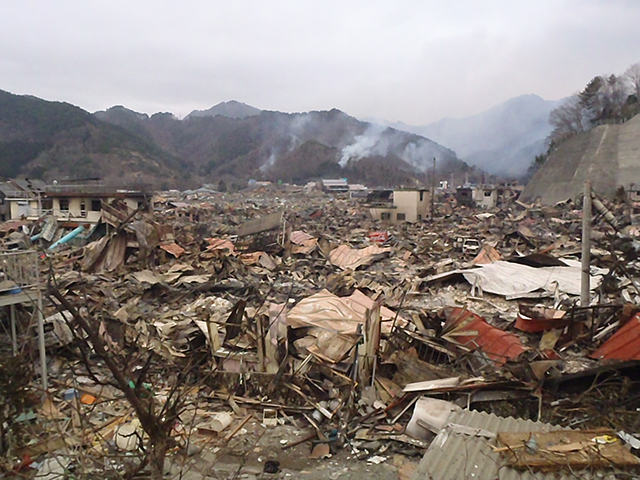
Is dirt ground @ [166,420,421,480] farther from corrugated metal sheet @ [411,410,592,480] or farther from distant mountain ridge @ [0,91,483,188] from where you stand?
distant mountain ridge @ [0,91,483,188]

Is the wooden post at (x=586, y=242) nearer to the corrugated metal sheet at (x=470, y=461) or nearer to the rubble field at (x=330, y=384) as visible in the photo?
the rubble field at (x=330, y=384)

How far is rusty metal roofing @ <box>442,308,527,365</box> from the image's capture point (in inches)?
217

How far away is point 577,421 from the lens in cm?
395

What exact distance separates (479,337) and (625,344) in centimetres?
158

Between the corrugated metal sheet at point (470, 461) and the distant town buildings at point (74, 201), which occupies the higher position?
the distant town buildings at point (74, 201)

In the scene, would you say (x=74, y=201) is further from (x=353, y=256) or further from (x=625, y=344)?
(x=625, y=344)

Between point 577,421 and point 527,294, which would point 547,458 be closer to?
point 577,421

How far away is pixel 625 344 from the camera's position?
4676 mm

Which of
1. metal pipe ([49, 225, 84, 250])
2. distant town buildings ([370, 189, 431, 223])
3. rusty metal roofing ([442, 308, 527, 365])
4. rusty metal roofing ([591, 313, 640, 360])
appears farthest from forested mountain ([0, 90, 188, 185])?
rusty metal roofing ([591, 313, 640, 360])

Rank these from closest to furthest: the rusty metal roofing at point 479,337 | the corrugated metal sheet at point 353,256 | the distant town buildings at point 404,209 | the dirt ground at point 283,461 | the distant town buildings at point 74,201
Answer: the dirt ground at point 283,461, the rusty metal roofing at point 479,337, the corrugated metal sheet at point 353,256, the distant town buildings at point 74,201, the distant town buildings at point 404,209

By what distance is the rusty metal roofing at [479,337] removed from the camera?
18.1 ft

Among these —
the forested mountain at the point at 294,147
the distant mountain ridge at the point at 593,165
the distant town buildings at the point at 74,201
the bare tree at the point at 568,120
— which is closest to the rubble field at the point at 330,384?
the distant town buildings at the point at 74,201

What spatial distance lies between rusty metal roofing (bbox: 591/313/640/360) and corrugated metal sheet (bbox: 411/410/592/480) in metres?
1.77

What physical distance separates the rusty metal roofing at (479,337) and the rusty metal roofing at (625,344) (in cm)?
85
